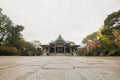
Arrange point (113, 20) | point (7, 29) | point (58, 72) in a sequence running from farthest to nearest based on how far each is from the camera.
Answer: point (7, 29) < point (113, 20) < point (58, 72)

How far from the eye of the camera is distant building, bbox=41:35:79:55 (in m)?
55.5

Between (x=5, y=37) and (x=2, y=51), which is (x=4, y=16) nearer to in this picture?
(x=5, y=37)

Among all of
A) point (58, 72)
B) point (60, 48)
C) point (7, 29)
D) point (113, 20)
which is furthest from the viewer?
point (60, 48)

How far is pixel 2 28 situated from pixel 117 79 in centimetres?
4203

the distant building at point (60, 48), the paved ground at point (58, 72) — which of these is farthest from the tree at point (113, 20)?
the paved ground at point (58, 72)

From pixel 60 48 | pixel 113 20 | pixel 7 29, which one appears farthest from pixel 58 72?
pixel 60 48

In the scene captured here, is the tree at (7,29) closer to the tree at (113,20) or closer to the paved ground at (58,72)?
the tree at (113,20)

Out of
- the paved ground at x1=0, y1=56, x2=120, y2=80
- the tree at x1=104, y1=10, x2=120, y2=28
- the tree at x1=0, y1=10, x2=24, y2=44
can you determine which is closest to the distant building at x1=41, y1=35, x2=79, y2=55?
the tree at x1=0, y1=10, x2=24, y2=44

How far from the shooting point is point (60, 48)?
2223 inches

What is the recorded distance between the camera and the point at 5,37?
4238 cm

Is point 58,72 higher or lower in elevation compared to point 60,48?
lower

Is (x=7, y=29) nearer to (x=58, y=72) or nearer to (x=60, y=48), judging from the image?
(x=60, y=48)

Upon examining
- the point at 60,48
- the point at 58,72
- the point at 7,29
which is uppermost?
the point at 7,29

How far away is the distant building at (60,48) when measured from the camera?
182 feet
